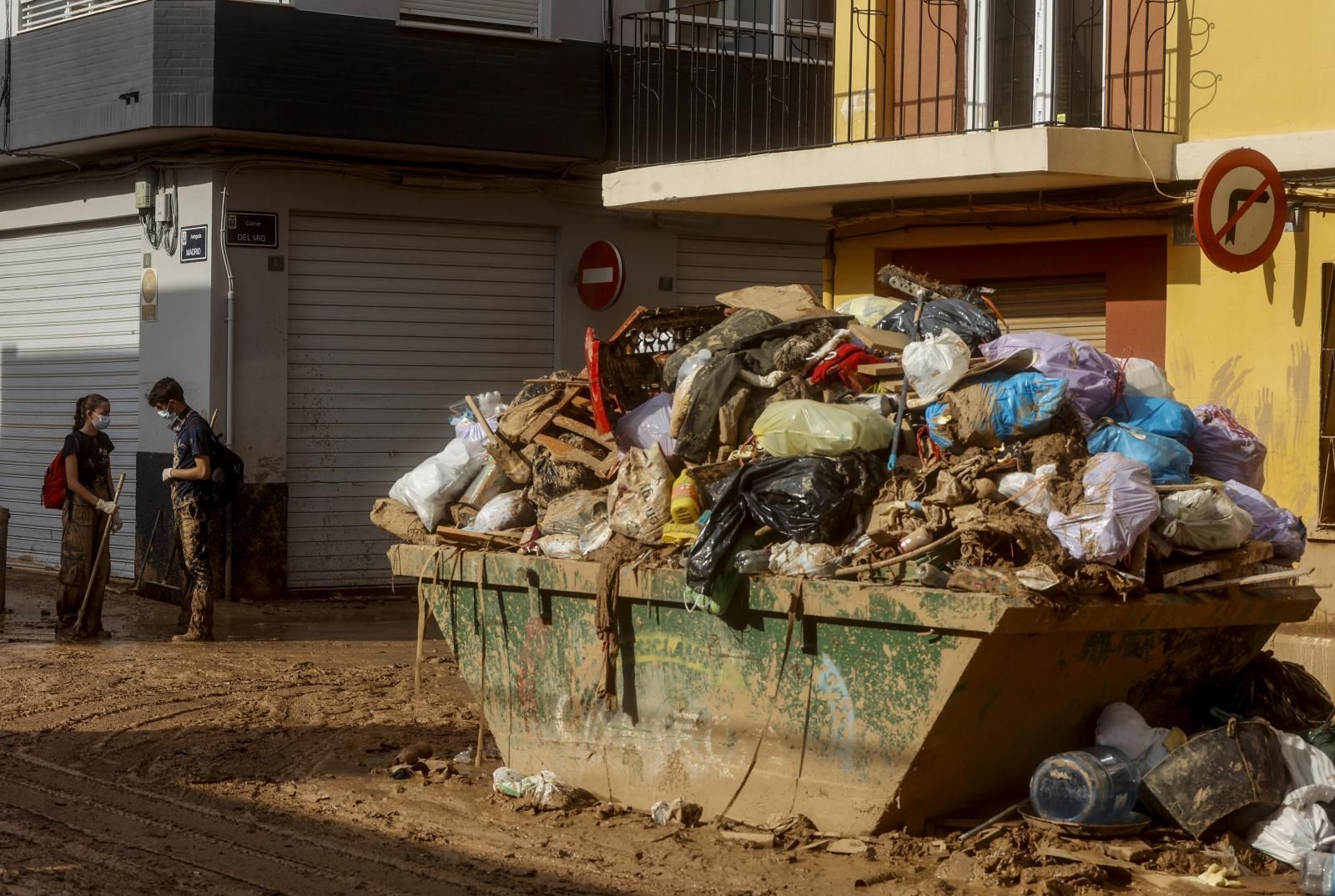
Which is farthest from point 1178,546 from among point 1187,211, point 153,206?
point 153,206

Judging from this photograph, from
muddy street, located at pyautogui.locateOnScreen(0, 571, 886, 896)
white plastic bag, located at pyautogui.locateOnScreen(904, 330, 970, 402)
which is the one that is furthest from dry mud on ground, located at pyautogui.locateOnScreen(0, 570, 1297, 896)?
white plastic bag, located at pyautogui.locateOnScreen(904, 330, 970, 402)

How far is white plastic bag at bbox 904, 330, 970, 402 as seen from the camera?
21.0ft

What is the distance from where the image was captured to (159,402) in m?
11.6

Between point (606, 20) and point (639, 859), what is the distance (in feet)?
33.5

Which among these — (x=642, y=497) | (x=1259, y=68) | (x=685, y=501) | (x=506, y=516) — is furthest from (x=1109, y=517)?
(x=1259, y=68)

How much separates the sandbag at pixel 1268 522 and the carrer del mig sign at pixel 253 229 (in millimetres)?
9508

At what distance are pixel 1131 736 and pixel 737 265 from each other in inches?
422

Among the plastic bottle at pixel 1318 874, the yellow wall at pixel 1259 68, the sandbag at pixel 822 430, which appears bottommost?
the plastic bottle at pixel 1318 874

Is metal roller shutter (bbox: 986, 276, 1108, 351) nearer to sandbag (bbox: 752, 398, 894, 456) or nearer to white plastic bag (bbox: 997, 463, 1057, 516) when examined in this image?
sandbag (bbox: 752, 398, 894, 456)

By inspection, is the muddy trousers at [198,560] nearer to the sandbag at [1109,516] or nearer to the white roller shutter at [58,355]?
the white roller shutter at [58,355]

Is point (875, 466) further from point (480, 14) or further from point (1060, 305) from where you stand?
point (480, 14)

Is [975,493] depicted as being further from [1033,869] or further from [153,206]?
[153,206]

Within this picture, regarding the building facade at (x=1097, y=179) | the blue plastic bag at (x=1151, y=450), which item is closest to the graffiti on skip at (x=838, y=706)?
the blue plastic bag at (x=1151, y=450)

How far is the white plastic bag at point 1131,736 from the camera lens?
6.10 metres
